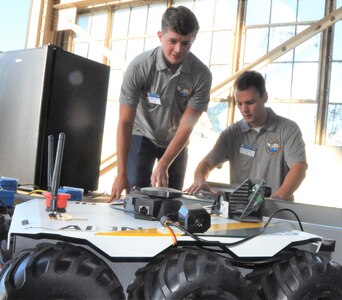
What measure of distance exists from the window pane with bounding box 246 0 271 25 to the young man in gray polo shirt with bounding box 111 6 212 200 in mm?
2230

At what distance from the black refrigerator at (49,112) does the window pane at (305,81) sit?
190 cm

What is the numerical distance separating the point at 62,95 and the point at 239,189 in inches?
40.8

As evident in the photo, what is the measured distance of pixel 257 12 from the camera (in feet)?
11.2

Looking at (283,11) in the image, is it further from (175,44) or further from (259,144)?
(175,44)

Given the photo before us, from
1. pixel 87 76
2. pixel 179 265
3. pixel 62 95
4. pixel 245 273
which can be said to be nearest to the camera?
pixel 179 265

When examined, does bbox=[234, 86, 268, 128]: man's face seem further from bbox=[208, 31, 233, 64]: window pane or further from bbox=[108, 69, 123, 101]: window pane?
bbox=[108, 69, 123, 101]: window pane

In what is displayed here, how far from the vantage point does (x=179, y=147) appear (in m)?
1.26

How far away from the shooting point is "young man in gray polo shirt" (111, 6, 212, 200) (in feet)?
3.84

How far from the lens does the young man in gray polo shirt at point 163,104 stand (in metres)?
1.17

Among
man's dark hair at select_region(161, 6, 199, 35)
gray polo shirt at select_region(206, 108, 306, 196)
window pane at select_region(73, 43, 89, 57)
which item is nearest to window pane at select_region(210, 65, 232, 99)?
window pane at select_region(73, 43, 89, 57)

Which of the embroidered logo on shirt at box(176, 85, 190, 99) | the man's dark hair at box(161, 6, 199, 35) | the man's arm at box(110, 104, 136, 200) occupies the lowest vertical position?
the man's arm at box(110, 104, 136, 200)

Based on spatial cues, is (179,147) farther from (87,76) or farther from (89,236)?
(89,236)

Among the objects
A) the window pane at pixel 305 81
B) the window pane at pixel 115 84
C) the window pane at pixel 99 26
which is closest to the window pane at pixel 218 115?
the window pane at pixel 305 81

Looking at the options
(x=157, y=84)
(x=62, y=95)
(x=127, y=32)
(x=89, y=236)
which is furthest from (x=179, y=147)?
(x=127, y=32)
